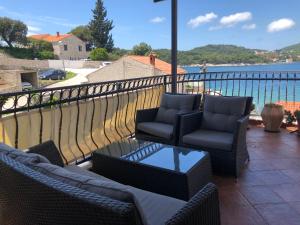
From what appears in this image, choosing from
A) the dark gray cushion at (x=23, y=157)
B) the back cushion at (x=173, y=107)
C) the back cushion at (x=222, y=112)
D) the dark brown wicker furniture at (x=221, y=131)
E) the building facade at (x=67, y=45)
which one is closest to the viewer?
the dark gray cushion at (x=23, y=157)

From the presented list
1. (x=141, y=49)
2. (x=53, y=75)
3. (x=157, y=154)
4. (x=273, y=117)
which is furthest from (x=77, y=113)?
(x=141, y=49)

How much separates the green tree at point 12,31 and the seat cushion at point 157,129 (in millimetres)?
39583

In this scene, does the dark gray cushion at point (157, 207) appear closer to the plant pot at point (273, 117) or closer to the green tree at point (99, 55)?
the plant pot at point (273, 117)

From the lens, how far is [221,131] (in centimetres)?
338

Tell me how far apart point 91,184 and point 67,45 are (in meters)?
47.0

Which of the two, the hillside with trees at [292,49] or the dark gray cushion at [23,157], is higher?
the hillside with trees at [292,49]

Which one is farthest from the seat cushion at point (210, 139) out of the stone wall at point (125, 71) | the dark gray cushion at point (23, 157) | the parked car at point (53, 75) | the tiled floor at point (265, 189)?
the parked car at point (53, 75)

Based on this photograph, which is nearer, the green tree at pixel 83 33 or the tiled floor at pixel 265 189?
the tiled floor at pixel 265 189

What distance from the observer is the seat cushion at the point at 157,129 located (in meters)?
3.42

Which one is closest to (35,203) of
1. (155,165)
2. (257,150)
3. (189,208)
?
(189,208)

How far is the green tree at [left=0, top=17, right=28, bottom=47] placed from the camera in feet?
123

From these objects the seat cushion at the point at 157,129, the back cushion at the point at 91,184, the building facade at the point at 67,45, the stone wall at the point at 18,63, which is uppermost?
the building facade at the point at 67,45

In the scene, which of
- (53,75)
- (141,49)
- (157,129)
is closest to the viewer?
(157,129)

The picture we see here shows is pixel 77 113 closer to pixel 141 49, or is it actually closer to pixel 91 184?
pixel 91 184
